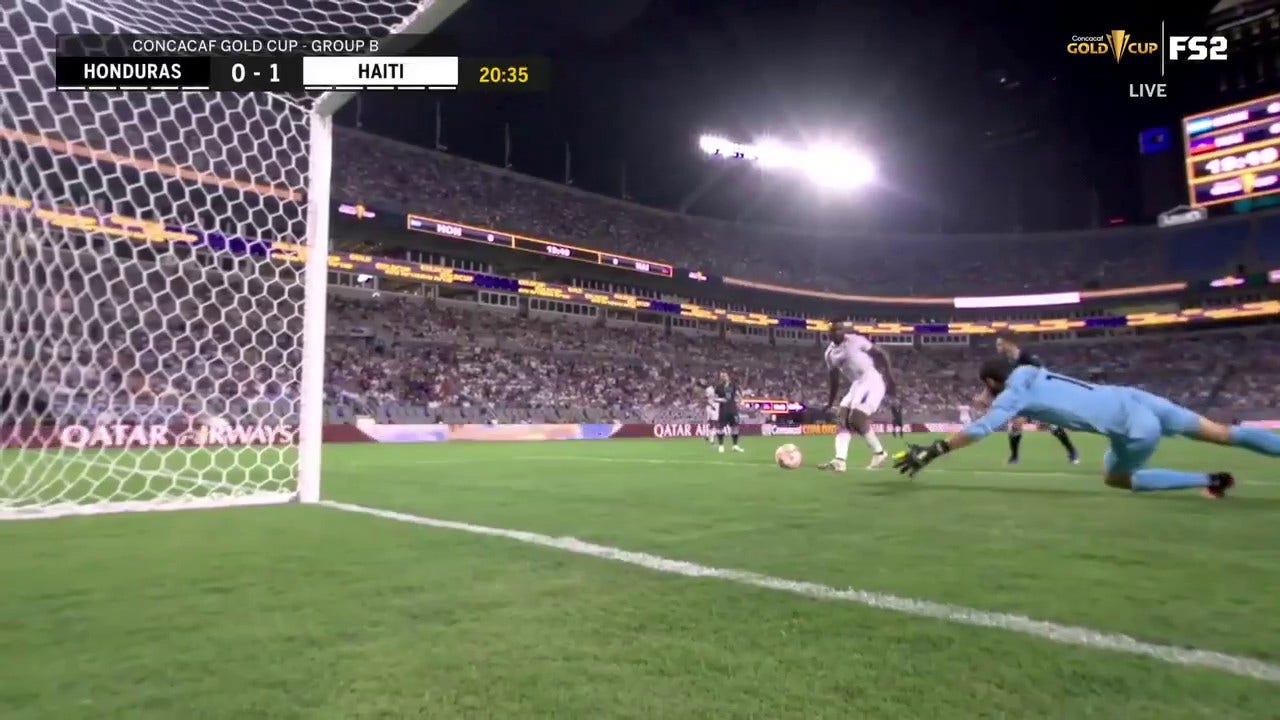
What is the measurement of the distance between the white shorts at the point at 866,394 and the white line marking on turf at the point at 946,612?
649 cm

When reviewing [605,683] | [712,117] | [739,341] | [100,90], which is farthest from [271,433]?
[739,341]

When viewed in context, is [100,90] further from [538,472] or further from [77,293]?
[538,472]

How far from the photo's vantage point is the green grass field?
173cm

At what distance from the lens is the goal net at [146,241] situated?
19.3 ft

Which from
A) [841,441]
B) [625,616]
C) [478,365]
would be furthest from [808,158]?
[625,616]

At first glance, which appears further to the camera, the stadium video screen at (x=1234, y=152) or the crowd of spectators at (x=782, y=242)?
the crowd of spectators at (x=782, y=242)

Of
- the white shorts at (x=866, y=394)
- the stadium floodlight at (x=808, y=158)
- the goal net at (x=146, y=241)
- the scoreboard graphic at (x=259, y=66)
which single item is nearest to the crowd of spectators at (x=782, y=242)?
the stadium floodlight at (x=808, y=158)

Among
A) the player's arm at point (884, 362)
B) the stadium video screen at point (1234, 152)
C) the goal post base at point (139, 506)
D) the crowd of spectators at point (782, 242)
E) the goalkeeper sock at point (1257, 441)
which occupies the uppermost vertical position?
the crowd of spectators at point (782, 242)

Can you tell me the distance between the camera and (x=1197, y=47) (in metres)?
29.9

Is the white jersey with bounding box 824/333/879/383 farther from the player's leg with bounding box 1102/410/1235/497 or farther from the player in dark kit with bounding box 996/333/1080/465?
the player's leg with bounding box 1102/410/1235/497

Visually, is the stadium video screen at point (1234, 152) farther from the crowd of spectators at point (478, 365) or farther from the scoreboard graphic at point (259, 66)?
the scoreboard graphic at point (259, 66)

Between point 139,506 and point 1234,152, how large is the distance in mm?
26089

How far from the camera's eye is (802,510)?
5344 millimetres

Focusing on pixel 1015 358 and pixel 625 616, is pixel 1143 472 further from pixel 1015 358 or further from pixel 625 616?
pixel 625 616
